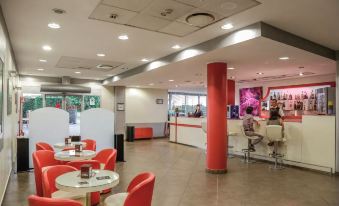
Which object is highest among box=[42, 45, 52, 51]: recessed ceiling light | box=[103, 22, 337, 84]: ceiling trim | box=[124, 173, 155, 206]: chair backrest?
box=[42, 45, 52, 51]: recessed ceiling light

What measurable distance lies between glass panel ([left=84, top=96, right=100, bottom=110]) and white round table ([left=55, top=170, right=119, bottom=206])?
397 inches

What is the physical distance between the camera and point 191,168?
22.0ft

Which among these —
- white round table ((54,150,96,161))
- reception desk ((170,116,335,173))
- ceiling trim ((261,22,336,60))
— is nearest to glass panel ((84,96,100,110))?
reception desk ((170,116,335,173))

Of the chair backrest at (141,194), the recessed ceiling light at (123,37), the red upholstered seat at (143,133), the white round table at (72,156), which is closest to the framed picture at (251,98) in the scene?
the red upholstered seat at (143,133)

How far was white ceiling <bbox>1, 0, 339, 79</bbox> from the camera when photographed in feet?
12.3

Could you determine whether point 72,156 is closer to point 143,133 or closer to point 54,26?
point 54,26

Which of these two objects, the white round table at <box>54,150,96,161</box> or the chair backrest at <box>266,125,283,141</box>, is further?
the chair backrest at <box>266,125,283,141</box>

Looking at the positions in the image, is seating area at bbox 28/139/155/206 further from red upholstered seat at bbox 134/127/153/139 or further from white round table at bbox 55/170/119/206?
red upholstered seat at bbox 134/127/153/139

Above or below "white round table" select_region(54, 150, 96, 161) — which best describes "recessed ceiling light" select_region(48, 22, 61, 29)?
above

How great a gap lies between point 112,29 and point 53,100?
850 cm

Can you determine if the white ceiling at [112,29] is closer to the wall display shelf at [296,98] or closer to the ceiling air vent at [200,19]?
the ceiling air vent at [200,19]

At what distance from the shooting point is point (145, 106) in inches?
548

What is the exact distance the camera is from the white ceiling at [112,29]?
148 inches

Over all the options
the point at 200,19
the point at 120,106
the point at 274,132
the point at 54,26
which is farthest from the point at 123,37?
the point at 120,106
